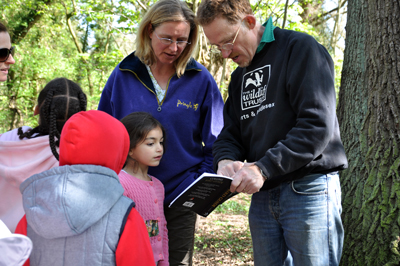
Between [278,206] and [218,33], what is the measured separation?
3.56 ft

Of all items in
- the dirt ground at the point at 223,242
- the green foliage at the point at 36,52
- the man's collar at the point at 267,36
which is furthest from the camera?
the green foliage at the point at 36,52

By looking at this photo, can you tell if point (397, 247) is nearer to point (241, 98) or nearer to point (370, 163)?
point (370, 163)

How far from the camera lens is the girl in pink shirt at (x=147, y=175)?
2201mm

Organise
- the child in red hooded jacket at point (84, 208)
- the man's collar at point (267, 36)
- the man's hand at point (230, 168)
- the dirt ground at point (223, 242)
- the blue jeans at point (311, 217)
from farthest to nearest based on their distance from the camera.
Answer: the dirt ground at point (223, 242)
the man's collar at point (267, 36)
the man's hand at point (230, 168)
the blue jeans at point (311, 217)
the child in red hooded jacket at point (84, 208)

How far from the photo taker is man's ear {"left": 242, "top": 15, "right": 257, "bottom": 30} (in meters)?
2.06

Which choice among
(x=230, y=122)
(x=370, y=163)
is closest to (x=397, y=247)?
(x=370, y=163)

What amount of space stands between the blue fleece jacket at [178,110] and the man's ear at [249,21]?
1.94ft

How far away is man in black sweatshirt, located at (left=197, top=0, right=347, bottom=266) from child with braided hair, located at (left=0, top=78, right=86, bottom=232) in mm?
1131

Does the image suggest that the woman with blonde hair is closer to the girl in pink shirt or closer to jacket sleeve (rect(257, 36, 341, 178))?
the girl in pink shirt

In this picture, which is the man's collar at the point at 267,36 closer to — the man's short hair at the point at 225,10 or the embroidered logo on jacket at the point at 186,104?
the man's short hair at the point at 225,10

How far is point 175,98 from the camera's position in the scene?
246cm

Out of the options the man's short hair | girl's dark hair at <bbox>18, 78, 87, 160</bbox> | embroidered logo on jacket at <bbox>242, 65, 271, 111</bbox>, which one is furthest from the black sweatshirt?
girl's dark hair at <bbox>18, 78, 87, 160</bbox>

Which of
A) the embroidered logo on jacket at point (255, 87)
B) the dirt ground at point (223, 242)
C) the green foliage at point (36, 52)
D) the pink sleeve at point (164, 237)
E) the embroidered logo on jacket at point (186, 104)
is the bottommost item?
the dirt ground at point (223, 242)

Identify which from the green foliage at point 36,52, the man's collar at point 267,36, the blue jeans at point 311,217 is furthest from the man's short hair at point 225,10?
the green foliage at point 36,52
